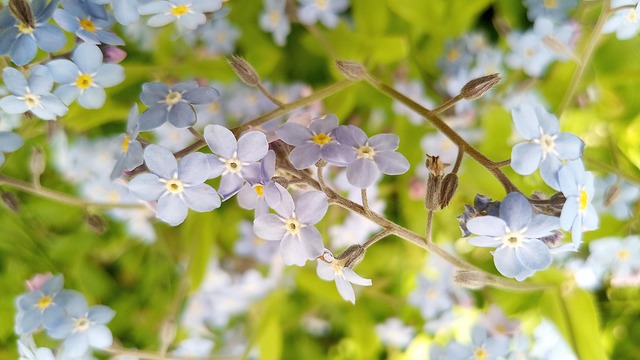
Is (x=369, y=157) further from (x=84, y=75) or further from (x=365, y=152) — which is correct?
(x=84, y=75)

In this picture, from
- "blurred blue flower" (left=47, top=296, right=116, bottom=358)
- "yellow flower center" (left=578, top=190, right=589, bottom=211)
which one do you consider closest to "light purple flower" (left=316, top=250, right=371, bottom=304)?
"yellow flower center" (left=578, top=190, right=589, bottom=211)

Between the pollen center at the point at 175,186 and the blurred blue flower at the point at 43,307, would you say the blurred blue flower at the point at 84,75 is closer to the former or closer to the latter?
the pollen center at the point at 175,186

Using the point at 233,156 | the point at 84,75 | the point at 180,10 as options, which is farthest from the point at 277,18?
the point at 233,156

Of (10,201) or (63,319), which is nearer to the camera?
(63,319)

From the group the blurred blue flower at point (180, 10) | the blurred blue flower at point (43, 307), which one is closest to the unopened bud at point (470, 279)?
the blurred blue flower at point (180, 10)

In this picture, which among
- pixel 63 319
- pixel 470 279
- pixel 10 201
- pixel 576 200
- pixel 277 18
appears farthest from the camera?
pixel 277 18

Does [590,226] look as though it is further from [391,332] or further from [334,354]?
[334,354]

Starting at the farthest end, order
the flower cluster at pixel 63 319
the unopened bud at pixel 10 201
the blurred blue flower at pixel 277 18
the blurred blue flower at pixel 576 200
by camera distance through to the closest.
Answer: the blurred blue flower at pixel 277 18 < the unopened bud at pixel 10 201 < the flower cluster at pixel 63 319 < the blurred blue flower at pixel 576 200
